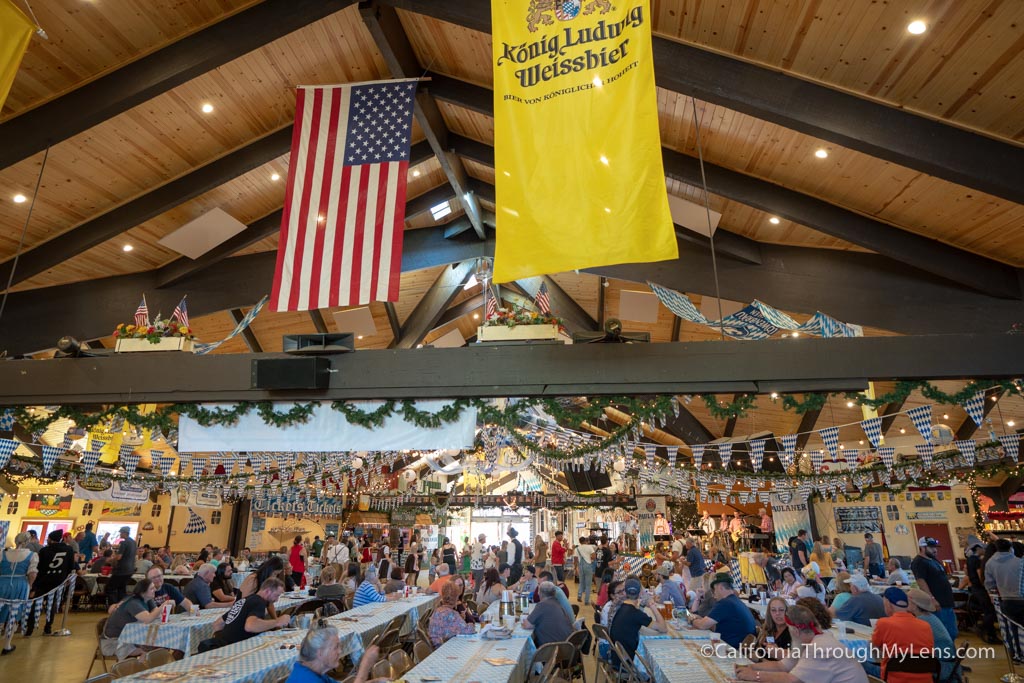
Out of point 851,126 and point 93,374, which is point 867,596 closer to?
point 851,126

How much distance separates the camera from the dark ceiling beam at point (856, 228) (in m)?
5.98

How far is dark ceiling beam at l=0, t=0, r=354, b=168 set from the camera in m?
5.33

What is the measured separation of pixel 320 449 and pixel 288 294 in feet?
4.92

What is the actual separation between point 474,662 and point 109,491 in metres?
12.1

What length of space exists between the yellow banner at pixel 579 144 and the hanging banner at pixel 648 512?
19.6 m

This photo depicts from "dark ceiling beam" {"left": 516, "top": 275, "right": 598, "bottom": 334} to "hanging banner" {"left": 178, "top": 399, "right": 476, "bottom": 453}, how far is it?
5.82 m

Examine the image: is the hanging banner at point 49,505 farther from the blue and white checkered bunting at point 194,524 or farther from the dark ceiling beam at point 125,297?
the dark ceiling beam at point 125,297

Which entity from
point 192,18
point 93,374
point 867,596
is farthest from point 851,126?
point 93,374

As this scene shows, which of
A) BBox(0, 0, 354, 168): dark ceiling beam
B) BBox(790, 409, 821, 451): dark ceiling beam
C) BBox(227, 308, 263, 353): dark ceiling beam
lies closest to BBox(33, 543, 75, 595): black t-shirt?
BBox(227, 308, 263, 353): dark ceiling beam

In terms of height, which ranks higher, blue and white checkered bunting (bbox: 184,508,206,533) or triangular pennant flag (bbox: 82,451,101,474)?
triangular pennant flag (bbox: 82,451,101,474)

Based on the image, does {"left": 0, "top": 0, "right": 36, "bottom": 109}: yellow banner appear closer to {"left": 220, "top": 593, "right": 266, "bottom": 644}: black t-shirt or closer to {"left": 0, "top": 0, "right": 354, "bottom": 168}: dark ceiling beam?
{"left": 0, "top": 0, "right": 354, "bottom": 168}: dark ceiling beam

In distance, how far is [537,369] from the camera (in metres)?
5.36

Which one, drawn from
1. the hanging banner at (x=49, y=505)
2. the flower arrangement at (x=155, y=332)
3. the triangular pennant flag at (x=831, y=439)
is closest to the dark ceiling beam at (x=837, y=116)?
the flower arrangement at (x=155, y=332)

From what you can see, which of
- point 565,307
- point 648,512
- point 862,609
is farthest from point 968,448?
point 648,512
